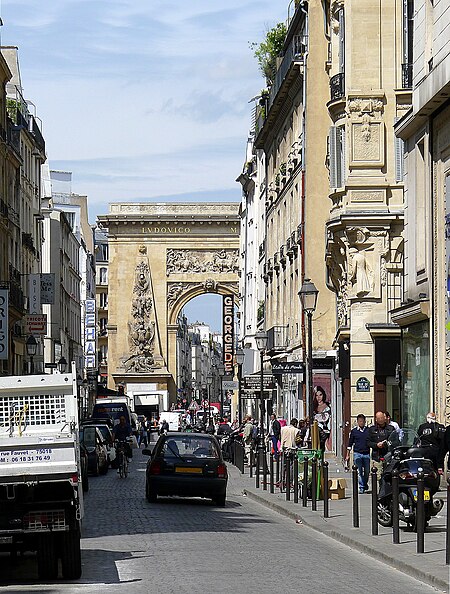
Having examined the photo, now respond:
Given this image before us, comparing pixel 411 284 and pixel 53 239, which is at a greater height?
pixel 53 239

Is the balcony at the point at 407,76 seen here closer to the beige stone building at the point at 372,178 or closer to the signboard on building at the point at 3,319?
the beige stone building at the point at 372,178

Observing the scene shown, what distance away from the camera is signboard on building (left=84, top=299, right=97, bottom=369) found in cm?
11212

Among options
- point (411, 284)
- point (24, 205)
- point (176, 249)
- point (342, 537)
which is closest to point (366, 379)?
point (411, 284)

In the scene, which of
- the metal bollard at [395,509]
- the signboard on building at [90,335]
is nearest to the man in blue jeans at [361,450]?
the metal bollard at [395,509]

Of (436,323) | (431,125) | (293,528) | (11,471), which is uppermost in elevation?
(431,125)

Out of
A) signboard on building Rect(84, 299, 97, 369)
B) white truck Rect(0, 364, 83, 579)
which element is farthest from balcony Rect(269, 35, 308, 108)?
signboard on building Rect(84, 299, 97, 369)

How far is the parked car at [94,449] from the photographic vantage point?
42.5m

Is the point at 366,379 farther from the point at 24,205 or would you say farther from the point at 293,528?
the point at 24,205

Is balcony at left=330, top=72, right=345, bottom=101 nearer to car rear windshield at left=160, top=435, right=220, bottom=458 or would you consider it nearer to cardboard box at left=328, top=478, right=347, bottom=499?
car rear windshield at left=160, top=435, right=220, bottom=458

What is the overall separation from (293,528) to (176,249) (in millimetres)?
81747

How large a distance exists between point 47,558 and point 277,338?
137ft

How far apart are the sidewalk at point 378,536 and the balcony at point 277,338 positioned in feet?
78.9

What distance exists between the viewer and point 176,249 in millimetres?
103375

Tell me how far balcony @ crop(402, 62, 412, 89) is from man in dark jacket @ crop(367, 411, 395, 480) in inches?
472
